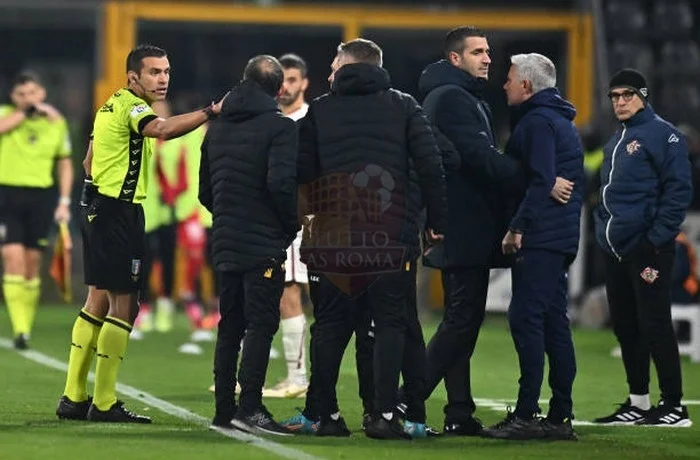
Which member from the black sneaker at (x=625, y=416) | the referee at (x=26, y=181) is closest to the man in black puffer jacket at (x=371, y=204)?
the black sneaker at (x=625, y=416)

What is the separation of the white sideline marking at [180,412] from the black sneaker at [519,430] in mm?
1296

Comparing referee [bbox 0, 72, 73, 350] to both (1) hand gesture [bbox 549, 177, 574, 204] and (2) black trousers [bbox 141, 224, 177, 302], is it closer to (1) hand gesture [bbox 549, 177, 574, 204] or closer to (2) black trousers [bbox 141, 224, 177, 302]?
(2) black trousers [bbox 141, 224, 177, 302]

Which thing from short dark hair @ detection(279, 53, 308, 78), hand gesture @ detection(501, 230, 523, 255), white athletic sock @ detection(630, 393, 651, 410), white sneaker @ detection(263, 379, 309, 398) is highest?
short dark hair @ detection(279, 53, 308, 78)

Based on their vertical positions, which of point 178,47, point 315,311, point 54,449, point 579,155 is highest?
point 178,47

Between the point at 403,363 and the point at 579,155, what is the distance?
5.00ft

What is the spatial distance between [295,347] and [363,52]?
3250 mm

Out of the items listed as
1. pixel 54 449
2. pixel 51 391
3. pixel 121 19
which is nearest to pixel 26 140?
pixel 51 391

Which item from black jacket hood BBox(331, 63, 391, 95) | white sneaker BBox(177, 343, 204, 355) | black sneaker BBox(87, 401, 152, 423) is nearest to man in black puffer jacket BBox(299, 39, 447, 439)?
black jacket hood BBox(331, 63, 391, 95)

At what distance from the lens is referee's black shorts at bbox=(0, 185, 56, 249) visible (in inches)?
647

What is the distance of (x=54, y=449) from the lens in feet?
30.8

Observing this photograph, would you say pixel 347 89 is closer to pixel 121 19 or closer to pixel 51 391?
pixel 51 391

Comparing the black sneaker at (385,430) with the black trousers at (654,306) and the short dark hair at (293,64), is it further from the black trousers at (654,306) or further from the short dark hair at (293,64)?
the short dark hair at (293,64)

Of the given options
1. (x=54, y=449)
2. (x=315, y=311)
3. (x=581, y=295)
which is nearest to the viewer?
(x=54, y=449)

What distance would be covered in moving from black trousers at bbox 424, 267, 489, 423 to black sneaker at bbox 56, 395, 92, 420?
77.8 inches
